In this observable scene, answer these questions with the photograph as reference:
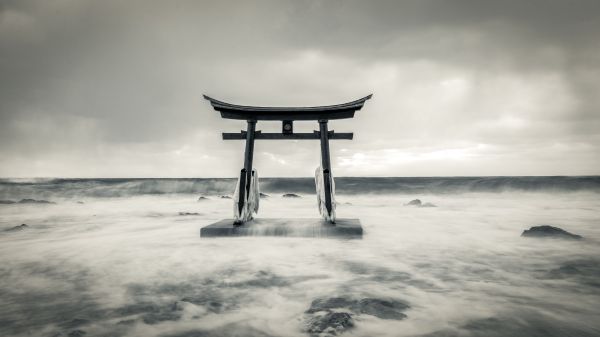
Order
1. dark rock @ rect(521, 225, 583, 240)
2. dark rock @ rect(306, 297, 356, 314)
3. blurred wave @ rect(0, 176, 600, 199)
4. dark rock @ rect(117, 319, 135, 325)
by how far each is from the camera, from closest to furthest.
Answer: dark rock @ rect(117, 319, 135, 325)
dark rock @ rect(306, 297, 356, 314)
dark rock @ rect(521, 225, 583, 240)
blurred wave @ rect(0, 176, 600, 199)

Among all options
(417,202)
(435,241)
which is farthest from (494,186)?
(435,241)

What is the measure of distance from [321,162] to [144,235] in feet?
17.7

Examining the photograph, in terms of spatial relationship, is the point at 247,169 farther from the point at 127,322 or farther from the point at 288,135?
the point at 127,322

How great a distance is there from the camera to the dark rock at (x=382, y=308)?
339 centimetres

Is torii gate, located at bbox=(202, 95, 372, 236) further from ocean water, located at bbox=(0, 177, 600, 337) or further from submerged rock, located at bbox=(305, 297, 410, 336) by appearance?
submerged rock, located at bbox=(305, 297, 410, 336)

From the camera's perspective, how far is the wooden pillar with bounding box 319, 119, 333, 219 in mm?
7562

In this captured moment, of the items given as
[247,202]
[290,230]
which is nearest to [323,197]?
[290,230]

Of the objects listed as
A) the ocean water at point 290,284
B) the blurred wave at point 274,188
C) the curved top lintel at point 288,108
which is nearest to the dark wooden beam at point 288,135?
the curved top lintel at point 288,108

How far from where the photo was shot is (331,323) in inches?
124

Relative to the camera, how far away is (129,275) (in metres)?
4.89

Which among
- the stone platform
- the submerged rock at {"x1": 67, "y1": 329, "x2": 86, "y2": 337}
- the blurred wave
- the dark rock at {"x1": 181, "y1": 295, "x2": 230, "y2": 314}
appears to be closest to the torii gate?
the stone platform

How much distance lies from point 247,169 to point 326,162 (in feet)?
6.54

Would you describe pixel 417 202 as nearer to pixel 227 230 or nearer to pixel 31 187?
pixel 227 230

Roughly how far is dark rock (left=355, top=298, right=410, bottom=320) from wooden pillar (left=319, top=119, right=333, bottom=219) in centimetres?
394
